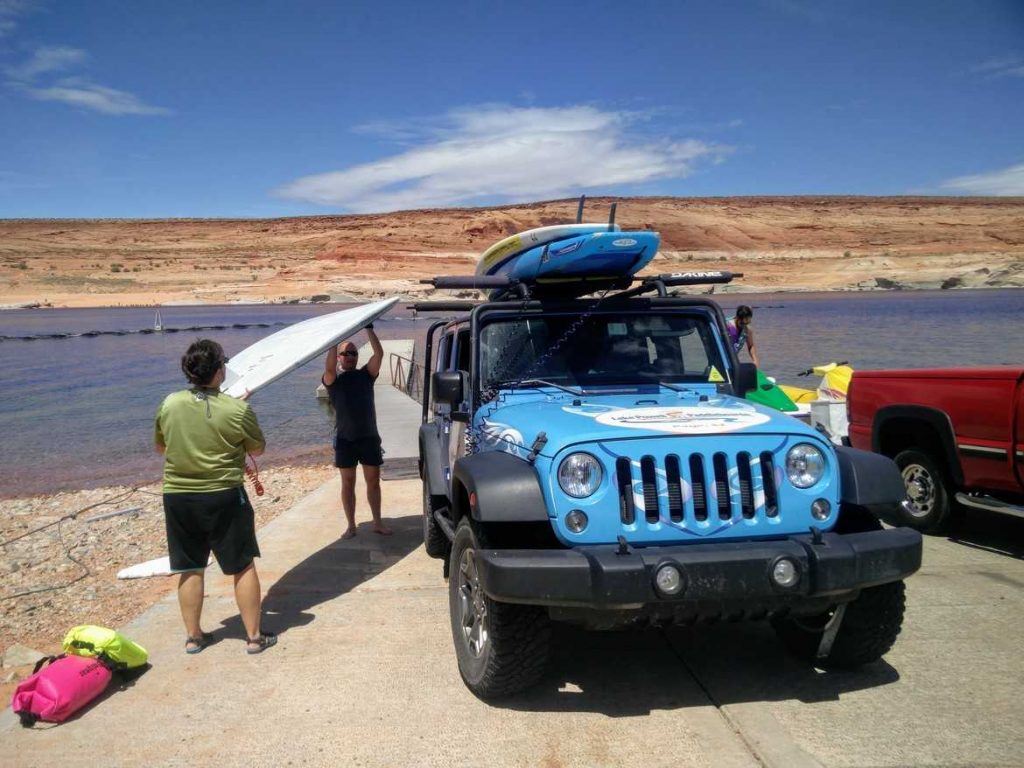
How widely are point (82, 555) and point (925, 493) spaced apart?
7.28m

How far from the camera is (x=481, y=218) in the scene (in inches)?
3962

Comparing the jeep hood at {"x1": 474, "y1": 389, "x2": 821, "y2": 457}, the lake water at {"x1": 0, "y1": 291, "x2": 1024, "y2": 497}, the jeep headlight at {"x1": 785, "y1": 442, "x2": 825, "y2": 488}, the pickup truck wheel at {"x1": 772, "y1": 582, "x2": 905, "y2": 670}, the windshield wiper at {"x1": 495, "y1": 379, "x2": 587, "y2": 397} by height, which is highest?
the windshield wiper at {"x1": 495, "y1": 379, "x2": 587, "y2": 397}

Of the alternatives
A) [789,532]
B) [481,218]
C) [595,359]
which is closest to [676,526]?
[789,532]

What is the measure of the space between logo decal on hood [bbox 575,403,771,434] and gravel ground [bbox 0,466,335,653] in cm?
388

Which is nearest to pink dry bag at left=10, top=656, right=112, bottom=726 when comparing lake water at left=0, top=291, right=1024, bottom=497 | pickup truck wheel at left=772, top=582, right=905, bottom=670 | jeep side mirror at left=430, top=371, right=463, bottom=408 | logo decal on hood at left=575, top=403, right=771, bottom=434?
jeep side mirror at left=430, top=371, right=463, bottom=408

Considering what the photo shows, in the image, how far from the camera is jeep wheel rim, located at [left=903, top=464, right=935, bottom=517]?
643 centimetres

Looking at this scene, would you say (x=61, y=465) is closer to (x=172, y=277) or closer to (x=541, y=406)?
(x=541, y=406)

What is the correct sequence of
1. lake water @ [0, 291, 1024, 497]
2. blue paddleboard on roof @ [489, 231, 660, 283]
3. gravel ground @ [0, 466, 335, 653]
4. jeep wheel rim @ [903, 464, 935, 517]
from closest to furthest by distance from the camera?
1. blue paddleboard on roof @ [489, 231, 660, 283]
2. gravel ground @ [0, 466, 335, 653]
3. jeep wheel rim @ [903, 464, 935, 517]
4. lake water @ [0, 291, 1024, 497]

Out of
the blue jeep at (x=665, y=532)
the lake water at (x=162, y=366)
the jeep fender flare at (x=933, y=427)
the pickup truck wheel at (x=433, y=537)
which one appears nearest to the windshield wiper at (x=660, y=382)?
the blue jeep at (x=665, y=532)

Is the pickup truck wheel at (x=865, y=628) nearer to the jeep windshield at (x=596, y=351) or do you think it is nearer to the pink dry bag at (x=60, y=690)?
the jeep windshield at (x=596, y=351)

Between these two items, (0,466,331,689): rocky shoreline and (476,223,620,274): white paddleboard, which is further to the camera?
(0,466,331,689): rocky shoreline

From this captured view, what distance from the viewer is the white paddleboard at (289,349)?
5016mm

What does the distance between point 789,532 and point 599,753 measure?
1.27m

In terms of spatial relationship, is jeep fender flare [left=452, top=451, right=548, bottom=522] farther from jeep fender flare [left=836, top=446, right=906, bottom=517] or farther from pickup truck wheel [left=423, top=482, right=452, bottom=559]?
pickup truck wheel [left=423, top=482, right=452, bottom=559]
